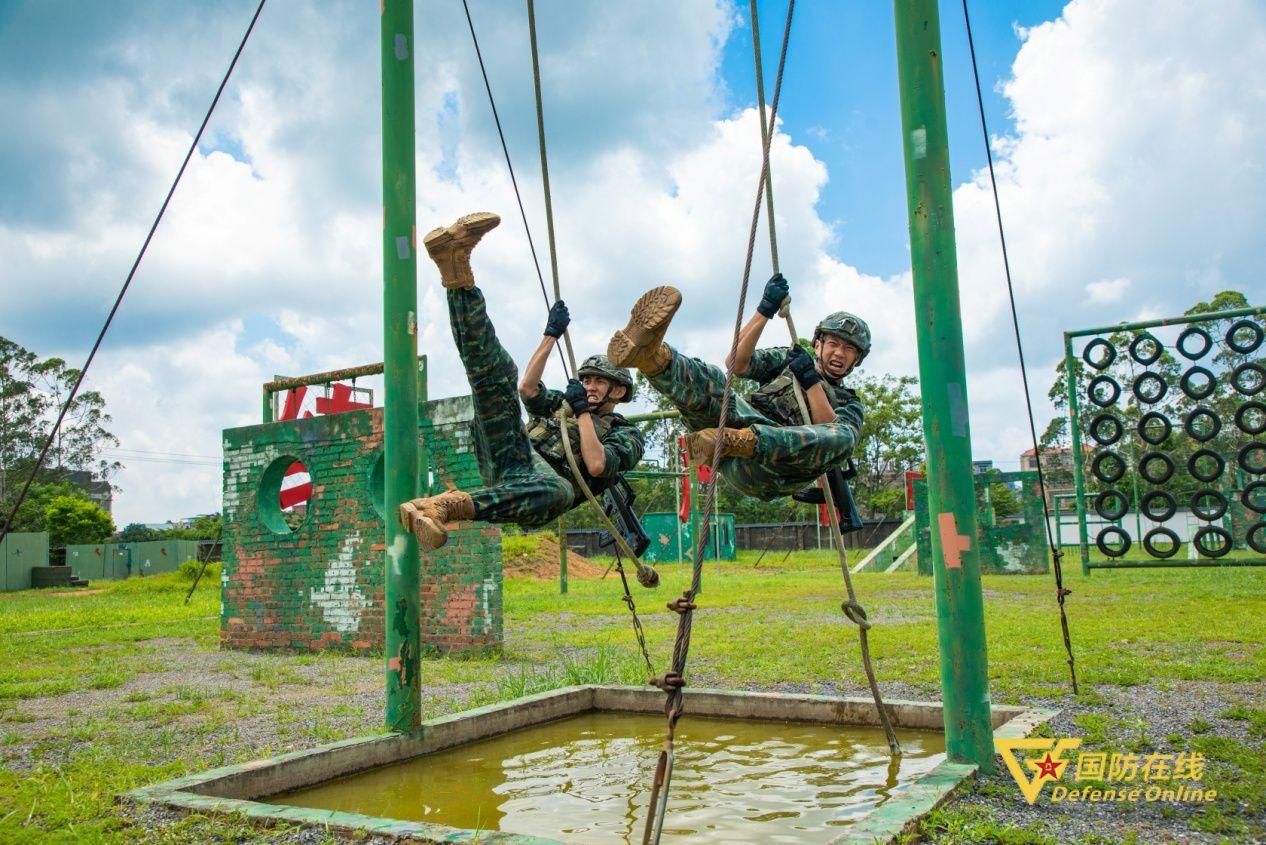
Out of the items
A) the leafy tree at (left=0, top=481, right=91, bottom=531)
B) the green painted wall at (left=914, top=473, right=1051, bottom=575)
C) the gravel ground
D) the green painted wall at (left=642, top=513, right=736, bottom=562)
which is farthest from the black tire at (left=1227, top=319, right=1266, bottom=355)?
the leafy tree at (left=0, top=481, right=91, bottom=531)

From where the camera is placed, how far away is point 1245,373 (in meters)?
12.1

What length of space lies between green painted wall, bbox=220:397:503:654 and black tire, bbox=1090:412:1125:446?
8.49 meters

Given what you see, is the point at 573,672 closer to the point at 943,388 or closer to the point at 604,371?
the point at 604,371

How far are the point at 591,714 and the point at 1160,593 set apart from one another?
9188 mm

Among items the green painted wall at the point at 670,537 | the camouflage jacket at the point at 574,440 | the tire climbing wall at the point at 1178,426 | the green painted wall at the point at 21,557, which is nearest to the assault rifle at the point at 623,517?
the camouflage jacket at the point at 574,440

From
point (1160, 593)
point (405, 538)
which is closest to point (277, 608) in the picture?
point (405, 538)

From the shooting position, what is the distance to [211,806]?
3.37 m

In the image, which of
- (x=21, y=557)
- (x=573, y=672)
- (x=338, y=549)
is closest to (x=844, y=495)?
(x=573, y=672)

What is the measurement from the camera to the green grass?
3.72 meters

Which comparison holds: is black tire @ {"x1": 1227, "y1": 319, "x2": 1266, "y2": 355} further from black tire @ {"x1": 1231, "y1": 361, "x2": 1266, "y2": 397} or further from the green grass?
the green grass

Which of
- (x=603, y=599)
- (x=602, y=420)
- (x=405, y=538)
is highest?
(x=602, y=420)

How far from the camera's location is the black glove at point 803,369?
4176 millimetres

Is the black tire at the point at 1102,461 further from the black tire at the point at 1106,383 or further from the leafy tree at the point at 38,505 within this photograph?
the leafy tree at the point at 38,505

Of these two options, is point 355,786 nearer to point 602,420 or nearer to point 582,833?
point 582,833
